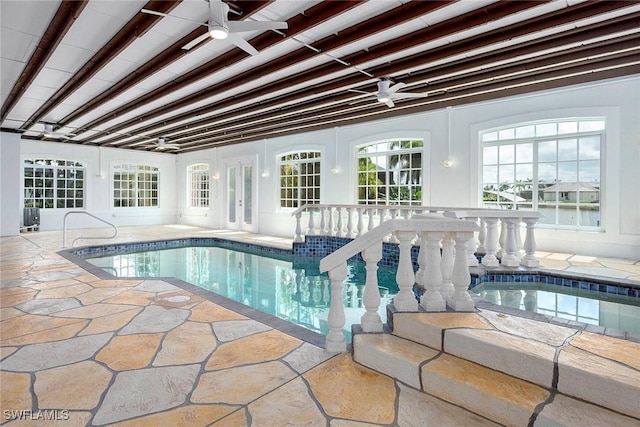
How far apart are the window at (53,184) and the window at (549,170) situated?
11814 millimetres

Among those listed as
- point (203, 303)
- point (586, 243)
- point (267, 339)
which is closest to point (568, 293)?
point (586, 243)

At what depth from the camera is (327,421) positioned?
61.8 inches

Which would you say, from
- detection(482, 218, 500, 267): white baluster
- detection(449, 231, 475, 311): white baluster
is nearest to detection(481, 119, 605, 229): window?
detection(482, 218, 500, 267): white baluster

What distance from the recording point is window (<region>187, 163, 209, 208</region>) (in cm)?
1207

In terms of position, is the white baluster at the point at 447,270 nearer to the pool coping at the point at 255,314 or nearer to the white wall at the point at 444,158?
the pool coping at the point at 255,314

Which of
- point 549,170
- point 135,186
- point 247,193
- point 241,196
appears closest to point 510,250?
point 549,170

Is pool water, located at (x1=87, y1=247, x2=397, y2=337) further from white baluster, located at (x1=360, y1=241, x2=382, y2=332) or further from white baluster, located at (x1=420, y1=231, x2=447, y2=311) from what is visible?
white baluster, located at (x1=420, y1=231, x2=447, y2=311)

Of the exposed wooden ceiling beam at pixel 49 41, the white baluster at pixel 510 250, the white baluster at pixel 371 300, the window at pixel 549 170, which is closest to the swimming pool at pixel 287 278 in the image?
the white baluster at pixel 510 250

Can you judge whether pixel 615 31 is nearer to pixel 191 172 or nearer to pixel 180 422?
pixel 180 422

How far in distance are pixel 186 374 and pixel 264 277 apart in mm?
3327

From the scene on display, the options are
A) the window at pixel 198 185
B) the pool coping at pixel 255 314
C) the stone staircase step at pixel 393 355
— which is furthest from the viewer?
the window at pixel 198 185

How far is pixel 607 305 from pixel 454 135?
3973 mm

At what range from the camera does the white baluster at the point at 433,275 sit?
220 centimetres

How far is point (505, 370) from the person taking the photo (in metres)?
1.72
